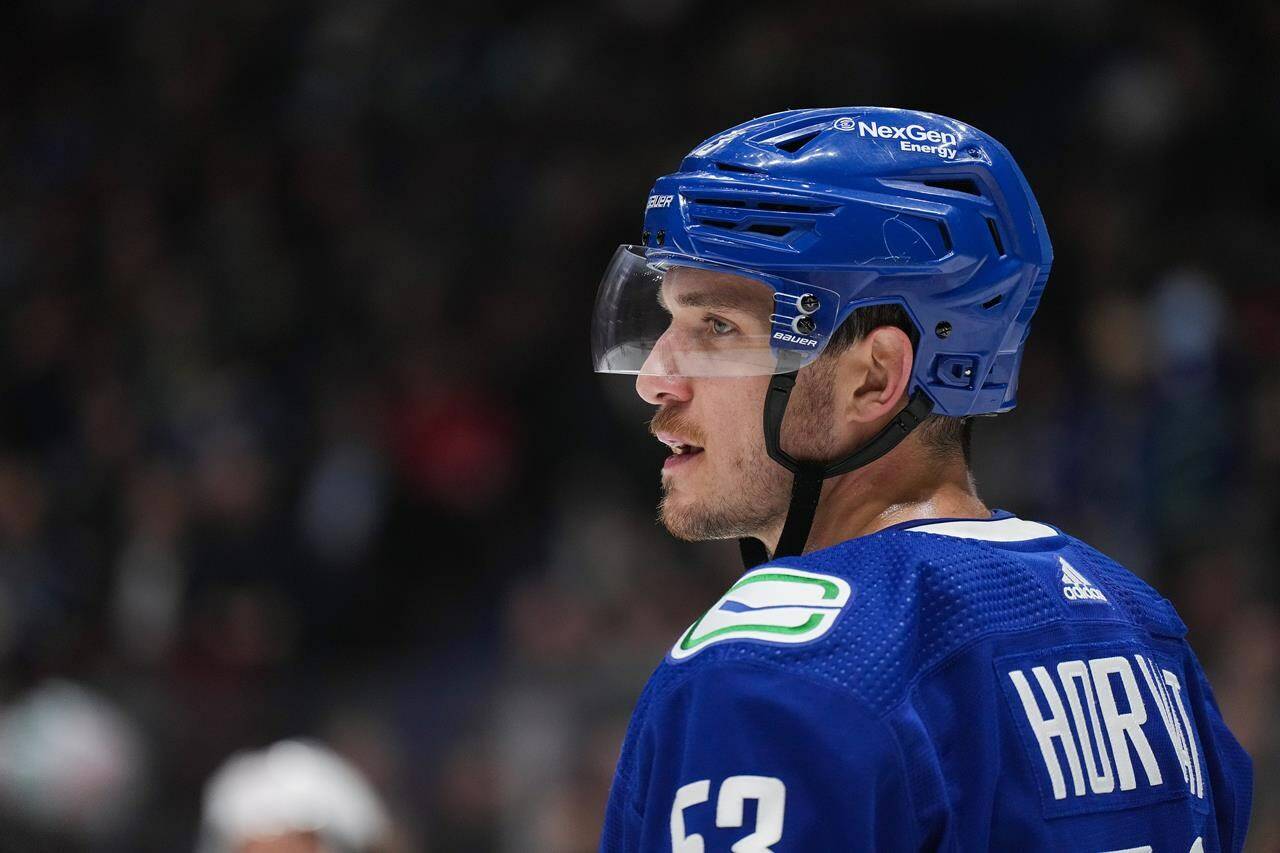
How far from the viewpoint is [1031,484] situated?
249 inches

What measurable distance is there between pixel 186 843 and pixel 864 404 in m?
5.05

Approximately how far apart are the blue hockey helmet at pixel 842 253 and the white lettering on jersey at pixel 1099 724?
38cm

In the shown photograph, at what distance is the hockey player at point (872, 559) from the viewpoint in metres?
1.58

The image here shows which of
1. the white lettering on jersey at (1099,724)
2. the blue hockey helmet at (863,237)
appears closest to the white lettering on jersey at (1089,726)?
the white lettering on jersey at (1099,724)

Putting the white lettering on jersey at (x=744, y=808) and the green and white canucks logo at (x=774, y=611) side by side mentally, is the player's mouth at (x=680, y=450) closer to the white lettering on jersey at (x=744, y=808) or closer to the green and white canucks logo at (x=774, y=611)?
the green and white canucks logo at (x=774, y=611)

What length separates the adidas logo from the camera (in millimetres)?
1854

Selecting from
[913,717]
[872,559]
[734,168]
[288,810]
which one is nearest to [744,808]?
[913,717]

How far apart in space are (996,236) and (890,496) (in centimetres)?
36

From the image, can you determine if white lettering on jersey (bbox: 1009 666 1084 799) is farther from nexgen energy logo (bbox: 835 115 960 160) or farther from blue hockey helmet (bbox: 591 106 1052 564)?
nexgen energy logo (bbox: 835 115 960 160)

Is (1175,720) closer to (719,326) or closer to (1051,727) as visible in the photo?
(1051,727)

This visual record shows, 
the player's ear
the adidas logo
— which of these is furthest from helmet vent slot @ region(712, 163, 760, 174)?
the adidas logo

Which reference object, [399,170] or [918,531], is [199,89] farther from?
[918,531]

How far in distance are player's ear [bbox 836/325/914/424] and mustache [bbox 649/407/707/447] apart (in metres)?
0.20

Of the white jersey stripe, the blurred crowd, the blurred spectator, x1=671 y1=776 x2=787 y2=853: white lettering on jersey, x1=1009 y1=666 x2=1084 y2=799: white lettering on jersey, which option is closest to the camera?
x1=671 y1=776 x2=787 y2=853: white lettering on jersey
